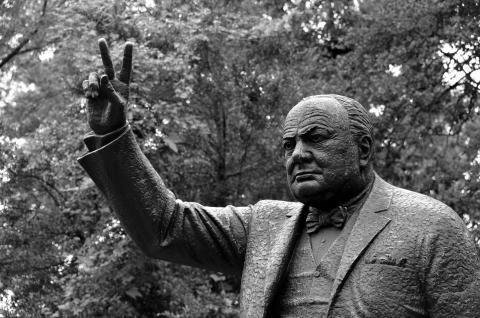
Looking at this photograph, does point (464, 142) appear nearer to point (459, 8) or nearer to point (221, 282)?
point (459, 8)

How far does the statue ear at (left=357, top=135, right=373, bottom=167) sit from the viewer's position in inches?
207

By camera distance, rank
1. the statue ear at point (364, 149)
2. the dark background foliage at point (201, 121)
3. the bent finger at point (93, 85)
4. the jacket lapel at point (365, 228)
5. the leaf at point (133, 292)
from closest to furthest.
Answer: the jacket lapel at point (365, 228) < the bent finger at point (93, 85) < the statue ear at point (364, 149) < the leaf at point (133, 292) < the dark background foliage at point (201, 121)

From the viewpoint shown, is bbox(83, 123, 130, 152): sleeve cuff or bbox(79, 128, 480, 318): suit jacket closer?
bbox(79, 128, 480, 318): suit jacket

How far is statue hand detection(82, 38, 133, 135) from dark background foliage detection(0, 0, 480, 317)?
738 centimetres

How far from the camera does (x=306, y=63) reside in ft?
51.1

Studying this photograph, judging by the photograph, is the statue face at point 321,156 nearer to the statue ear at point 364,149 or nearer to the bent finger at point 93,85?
the statue ear at point 364,149

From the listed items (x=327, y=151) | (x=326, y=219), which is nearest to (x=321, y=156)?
(x=327, y=151)

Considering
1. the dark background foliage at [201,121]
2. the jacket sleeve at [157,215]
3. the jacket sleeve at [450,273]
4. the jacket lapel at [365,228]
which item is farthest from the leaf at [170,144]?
the jacket sleeve at [450,273]

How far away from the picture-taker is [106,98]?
5.10m

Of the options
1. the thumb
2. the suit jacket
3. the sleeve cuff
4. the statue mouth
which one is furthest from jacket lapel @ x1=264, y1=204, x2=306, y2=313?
the thumb

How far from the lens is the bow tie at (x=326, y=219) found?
5.21 metres

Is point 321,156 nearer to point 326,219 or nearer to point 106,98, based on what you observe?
point 326,219

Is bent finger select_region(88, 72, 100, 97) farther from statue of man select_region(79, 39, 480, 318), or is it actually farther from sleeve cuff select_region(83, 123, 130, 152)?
sleeve cuff select_region(83, 123, 130, 152)

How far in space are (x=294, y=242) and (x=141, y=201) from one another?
77cm
